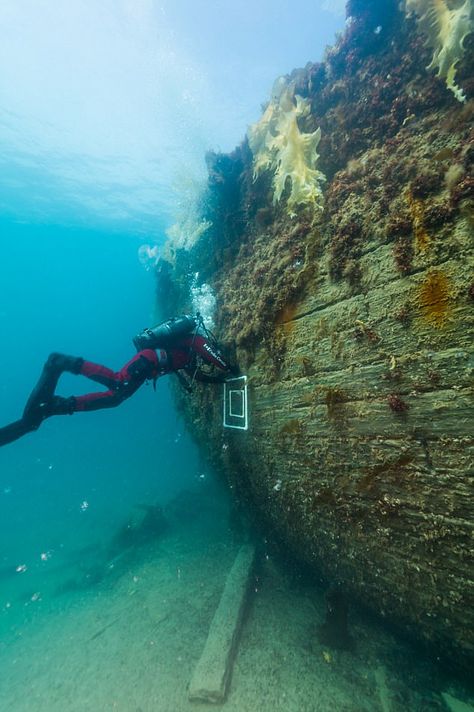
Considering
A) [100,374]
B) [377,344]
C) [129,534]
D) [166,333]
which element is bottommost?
[129,534]

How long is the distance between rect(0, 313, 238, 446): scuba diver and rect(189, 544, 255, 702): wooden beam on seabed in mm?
4143

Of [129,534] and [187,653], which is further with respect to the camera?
[129,534]

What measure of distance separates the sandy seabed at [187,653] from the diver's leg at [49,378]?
5259mm

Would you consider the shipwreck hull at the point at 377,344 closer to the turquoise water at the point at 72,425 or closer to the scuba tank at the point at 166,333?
the scuba tank at the point at 166,333

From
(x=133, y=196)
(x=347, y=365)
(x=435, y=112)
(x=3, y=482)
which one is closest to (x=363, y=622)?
(x=347, y=365)

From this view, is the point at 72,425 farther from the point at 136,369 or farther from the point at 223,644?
the point at 223,644

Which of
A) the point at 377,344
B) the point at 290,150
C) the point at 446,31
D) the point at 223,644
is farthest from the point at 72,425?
the point at 446,31

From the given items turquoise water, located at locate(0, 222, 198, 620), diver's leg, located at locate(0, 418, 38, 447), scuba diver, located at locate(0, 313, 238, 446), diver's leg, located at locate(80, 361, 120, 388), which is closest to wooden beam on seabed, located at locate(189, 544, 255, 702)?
scuba diver, located at locate(0, 313, 238, 446)

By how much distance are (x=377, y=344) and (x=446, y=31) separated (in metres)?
3.34

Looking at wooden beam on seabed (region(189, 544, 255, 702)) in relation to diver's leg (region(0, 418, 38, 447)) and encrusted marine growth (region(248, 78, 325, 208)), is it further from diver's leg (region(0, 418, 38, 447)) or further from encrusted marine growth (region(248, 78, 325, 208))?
encrusted marine growth (region(248, 78, 325, 208))

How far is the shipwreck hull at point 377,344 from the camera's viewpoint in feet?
10.1

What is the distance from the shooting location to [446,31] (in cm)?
343

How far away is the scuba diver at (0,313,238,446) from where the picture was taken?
18.8 ft

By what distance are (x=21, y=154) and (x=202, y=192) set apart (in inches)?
928
